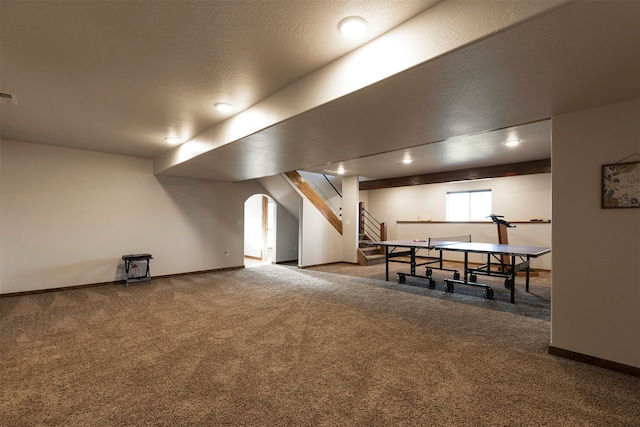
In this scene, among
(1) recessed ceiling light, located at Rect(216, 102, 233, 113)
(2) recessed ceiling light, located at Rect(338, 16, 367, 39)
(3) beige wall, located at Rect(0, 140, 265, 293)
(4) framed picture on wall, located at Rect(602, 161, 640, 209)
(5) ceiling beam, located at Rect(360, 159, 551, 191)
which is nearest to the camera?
(2) recessed ceiling light, located at Rect(338, 16, 367, 39)

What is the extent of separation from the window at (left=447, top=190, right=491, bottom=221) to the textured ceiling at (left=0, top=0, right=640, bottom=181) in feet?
18.4

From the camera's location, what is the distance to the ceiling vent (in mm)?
3041

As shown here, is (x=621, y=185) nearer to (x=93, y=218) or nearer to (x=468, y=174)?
(x=468, y=174)

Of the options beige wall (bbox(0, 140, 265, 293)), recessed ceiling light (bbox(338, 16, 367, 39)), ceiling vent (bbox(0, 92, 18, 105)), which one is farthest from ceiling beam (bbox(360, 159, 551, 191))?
ceiling vent (bbox(0, 92, 18, 105))

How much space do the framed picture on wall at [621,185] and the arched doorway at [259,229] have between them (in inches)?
300

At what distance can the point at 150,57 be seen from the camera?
2363 mm

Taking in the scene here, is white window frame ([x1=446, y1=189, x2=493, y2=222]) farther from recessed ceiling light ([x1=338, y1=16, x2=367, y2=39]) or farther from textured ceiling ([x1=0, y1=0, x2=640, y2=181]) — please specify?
recessed ceiling light ([x1=338, y1=16, x2=367, y2=39])

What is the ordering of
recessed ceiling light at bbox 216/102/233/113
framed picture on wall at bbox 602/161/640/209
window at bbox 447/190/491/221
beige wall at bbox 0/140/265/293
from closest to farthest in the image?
framed picture on wall at bbox 602/161/640/209 → recessed ceiling light at bbox 216/102/233/113 → beige wall at bbox 0/140/265/293 → window at bbox 447/190/491/221

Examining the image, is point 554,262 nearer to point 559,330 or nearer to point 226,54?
point 559,330

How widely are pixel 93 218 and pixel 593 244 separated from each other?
24.1ft

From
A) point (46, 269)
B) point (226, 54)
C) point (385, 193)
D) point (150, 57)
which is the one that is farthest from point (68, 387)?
point (385, 193)

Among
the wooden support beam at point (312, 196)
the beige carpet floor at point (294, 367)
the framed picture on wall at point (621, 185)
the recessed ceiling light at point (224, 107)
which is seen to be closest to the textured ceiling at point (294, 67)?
the recessed ceiling light at point (224, 107)

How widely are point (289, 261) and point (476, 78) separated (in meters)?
7.61

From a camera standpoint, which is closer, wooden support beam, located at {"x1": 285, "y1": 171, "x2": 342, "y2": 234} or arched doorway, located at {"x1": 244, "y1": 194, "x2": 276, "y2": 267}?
wooden support beam, located at {"x1": 285, "y1": 171, "x2": 342, "y2": 234}
